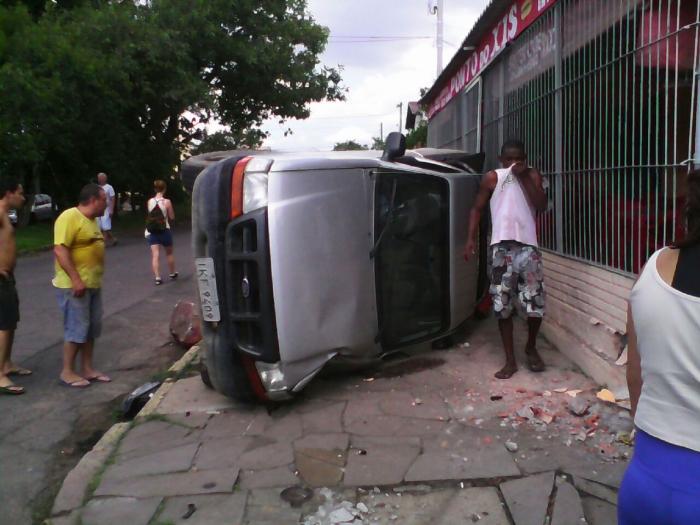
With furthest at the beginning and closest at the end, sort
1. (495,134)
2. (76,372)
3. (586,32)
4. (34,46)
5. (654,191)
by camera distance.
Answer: (34,46), (495,134), (76,372), (586,32), (654,191)

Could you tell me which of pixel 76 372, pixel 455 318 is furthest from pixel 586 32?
pixel 76 372

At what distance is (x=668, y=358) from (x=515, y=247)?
3.32 meters

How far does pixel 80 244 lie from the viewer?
17.4 ft

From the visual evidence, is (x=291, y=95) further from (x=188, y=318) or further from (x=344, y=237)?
(x=344, y=237)

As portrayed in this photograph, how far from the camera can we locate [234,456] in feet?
12.5

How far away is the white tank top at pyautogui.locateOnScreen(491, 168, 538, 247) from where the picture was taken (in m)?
4.79

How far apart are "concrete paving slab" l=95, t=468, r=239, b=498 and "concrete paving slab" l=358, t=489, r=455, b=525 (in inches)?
30.7

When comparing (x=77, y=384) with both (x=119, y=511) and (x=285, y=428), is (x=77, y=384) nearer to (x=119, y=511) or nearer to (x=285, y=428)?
(x=285, y=428)

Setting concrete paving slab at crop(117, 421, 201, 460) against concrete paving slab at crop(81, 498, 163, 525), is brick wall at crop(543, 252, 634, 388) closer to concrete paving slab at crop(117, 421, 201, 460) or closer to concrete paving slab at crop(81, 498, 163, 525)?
concrete paving slab at crop(117, 421, 201, 460)

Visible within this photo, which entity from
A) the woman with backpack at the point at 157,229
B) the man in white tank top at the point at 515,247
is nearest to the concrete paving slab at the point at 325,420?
the man in white tank top at the point at 515,247

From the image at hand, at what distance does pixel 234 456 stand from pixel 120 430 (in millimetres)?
1002

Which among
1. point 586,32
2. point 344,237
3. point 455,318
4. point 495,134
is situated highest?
point 586,32

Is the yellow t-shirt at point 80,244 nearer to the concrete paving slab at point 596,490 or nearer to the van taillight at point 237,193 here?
the van taillight at point 237,193

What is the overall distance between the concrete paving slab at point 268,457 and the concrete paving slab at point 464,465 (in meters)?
0.75
